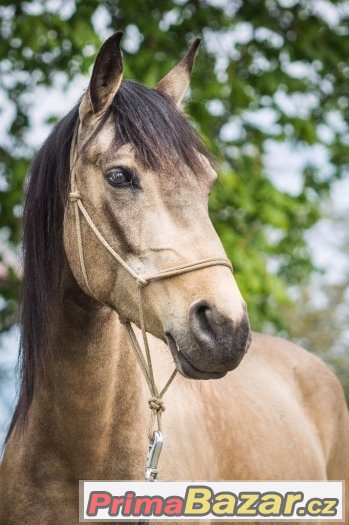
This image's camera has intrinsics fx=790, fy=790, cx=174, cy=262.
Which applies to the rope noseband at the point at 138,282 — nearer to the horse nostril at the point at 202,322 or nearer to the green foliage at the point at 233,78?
the horse nostril at the point at 202,322

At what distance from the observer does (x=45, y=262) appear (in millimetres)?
3184

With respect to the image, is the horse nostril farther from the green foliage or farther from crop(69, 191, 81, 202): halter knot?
the green foliage

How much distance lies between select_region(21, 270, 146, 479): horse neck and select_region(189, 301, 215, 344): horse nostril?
68 centimetres

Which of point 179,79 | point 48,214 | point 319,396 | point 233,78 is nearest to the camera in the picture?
point 48,214

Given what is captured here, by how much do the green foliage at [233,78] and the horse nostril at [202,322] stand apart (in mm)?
→ 4191

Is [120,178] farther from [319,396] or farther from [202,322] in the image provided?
[319,396]

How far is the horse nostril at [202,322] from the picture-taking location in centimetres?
246

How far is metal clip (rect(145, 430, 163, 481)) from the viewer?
283 centimetres

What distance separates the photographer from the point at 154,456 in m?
2.84

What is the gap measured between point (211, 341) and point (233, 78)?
203 inches

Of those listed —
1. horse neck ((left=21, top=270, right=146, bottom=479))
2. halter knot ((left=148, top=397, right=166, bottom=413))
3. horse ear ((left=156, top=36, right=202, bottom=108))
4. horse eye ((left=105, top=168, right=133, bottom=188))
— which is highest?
horse ear ((left=156, top=36, right=202, bottom=108))

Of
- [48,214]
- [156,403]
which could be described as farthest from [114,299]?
[48,214]

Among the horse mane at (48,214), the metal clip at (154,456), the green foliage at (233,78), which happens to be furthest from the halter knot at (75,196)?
the green foliage at (233,78)

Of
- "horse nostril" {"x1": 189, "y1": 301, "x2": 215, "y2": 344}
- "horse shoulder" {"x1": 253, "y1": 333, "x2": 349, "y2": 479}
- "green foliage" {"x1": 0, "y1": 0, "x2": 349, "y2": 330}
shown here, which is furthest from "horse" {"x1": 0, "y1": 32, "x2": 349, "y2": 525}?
"green foliage" {"x1": 0, "y1": 0, "x2": 349, "y2": 330}
